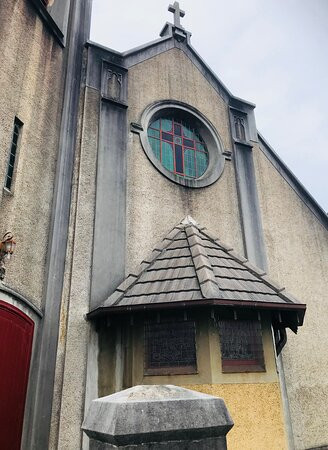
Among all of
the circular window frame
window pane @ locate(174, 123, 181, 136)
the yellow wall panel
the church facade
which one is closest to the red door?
the church facade

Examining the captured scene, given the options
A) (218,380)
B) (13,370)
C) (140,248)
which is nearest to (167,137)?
(140,248)

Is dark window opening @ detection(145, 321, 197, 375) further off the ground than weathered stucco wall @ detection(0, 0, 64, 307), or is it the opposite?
weathered stucco wall @ detection(0, 0, 64, 307)

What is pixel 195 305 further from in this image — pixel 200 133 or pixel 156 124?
pixel 200 133

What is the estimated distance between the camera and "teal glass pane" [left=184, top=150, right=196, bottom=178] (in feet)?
30.6

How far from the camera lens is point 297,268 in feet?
31.3

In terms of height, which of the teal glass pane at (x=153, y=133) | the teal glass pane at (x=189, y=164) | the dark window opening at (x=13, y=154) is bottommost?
the dark window opening at (x=13, y=154)

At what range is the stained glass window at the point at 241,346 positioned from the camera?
598 cm

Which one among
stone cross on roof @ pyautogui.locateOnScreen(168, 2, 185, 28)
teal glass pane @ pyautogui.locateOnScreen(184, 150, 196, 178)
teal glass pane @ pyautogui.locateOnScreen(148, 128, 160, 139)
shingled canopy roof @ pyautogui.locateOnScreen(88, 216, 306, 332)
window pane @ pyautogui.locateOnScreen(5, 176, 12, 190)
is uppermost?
stone cross on roof @ pyautogui.locateOnScreen(168, 2, 185, 28)

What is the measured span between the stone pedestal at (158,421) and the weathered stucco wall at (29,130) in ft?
13.0

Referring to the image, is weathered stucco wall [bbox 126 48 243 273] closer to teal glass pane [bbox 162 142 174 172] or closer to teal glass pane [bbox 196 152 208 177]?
teal glass pane [bbox 196 152 208 177]

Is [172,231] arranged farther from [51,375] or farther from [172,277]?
[51,375]

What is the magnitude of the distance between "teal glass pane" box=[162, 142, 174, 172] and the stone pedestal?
7.07 m

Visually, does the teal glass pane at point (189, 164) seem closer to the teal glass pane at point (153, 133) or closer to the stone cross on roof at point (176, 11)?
the teal glass pane at point (153, 133)

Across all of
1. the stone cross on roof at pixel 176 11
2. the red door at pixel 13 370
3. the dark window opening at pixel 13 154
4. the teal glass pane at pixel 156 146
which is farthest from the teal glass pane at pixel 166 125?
the red door at pixel 13 370
